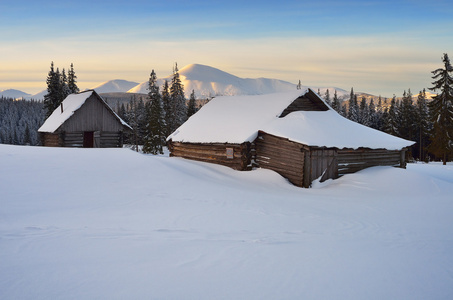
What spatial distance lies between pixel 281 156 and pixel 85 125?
1915 cm

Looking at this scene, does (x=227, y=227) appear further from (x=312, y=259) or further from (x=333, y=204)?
(x=333, y=204)

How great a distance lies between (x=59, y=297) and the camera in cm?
465

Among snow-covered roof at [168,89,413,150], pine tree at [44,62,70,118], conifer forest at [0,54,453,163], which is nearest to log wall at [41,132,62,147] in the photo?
conifer forest at [0,54,453,163]

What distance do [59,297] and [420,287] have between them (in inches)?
221

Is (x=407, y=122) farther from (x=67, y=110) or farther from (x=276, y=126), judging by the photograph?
(x=67, y=110)

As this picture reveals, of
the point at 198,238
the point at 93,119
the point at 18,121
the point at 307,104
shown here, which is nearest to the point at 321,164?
the point at 307,104

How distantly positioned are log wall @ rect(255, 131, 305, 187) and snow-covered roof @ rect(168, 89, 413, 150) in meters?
0.52

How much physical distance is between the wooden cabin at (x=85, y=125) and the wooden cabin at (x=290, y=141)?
873 cm

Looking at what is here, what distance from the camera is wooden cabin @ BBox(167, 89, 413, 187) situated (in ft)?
57.9

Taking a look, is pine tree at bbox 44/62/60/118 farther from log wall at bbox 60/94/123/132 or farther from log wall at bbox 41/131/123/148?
log wall at bbox 60/94/123/132

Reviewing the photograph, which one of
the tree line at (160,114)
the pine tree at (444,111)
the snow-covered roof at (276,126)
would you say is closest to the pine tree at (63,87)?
the tree line at (160,114)

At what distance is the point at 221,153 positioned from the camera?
71.0 feet

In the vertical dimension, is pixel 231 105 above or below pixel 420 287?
above

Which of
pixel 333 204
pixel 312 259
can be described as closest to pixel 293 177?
pixel 333 204
